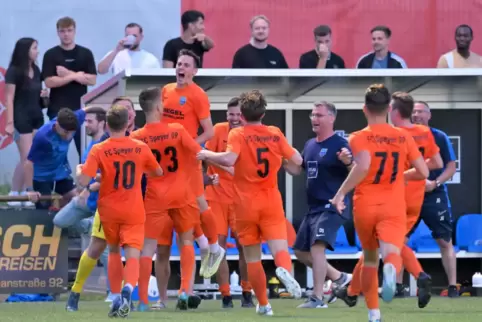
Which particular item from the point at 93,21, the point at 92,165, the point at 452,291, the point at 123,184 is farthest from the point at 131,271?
the point at 93,21

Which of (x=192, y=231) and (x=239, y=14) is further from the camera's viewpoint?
(x=239, y=14)

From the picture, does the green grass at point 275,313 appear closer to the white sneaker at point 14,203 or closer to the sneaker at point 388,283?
the sneaker at point 388,283

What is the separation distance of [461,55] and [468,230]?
231 centimetres

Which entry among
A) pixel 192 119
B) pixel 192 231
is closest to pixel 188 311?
pixel 192 231

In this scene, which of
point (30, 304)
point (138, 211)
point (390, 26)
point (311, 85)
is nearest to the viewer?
point (138, 211)

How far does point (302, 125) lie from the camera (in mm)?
18375

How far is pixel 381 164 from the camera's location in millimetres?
12031

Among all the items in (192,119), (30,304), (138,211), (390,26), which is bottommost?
(30,304)

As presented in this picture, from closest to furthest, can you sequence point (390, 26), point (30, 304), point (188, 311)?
1. point (188, 311)
2. point (30, 304)
3. point (390, 26)

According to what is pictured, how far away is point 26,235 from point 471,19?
6.84 m

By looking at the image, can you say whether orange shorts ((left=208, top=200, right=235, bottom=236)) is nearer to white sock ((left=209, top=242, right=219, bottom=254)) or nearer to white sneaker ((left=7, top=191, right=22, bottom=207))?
white sock ((left=209, top=242, right=219, bottom=254))

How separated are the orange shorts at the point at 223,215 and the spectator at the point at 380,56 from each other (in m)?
3.80

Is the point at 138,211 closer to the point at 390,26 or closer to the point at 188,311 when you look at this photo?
the point at 188,311

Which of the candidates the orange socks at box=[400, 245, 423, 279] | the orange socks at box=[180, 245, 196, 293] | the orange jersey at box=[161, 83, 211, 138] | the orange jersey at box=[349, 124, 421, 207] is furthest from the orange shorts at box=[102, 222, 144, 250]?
the orange socks at box=[400, 245, 423, 279]
